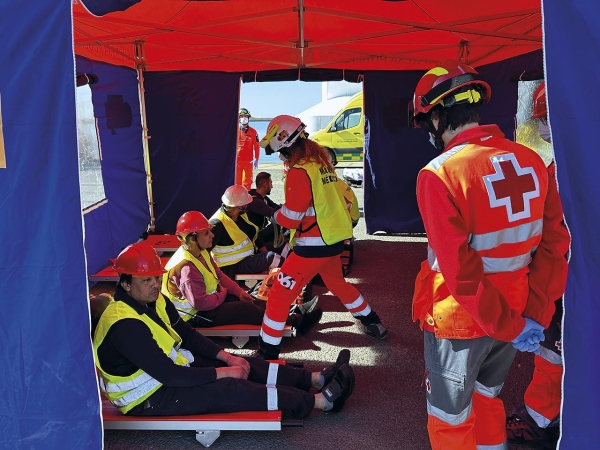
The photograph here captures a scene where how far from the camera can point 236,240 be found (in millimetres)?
6227

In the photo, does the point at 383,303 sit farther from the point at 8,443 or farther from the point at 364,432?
the point at 8,443

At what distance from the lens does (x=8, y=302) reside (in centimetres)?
270

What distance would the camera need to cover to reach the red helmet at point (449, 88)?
243 cm

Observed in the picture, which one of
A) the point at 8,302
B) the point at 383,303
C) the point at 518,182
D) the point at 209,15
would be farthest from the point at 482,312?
the point at 209,15

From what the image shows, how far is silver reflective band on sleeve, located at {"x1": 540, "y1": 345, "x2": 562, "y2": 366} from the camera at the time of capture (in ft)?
11.0

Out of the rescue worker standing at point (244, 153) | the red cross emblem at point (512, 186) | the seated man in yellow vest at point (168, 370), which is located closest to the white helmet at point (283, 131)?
the seated man in yellow vest at point (168, 370)

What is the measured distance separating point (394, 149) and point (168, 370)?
Answer: 6.34 meters

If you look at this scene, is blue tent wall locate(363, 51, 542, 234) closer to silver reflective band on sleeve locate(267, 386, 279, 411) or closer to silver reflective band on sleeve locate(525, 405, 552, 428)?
silver reflective band on sleeve locate(525, 405, 552, 428)

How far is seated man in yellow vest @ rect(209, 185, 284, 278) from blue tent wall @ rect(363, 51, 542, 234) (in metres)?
3.08

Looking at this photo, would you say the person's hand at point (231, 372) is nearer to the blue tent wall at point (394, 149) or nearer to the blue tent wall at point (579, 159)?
the blue tent wall at point (579, 159)

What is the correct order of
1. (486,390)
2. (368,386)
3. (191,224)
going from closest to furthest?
(486,390), (368,386), (191,224)

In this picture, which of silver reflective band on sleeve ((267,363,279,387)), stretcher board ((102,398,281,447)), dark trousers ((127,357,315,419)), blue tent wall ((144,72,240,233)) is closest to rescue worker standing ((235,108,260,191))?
A: blue tent wall ((144,72,240,233))

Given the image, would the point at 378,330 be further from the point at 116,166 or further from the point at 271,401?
the point at 116,166

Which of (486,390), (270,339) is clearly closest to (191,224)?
(270,339)
